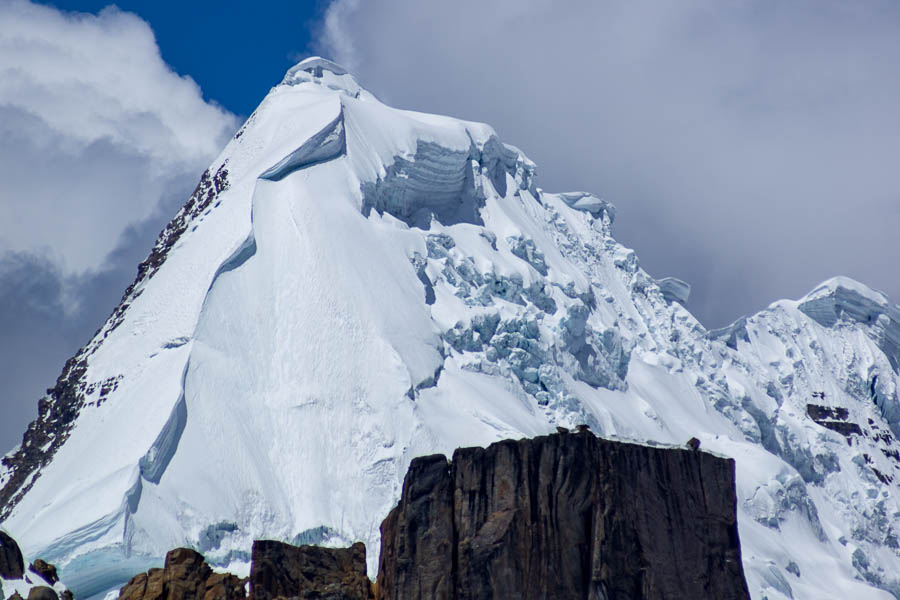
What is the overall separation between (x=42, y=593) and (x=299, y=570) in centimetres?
1148

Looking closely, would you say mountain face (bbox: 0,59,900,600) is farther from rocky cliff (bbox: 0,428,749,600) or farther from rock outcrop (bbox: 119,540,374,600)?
rocky cliff (bbox: 0,428,749,600)

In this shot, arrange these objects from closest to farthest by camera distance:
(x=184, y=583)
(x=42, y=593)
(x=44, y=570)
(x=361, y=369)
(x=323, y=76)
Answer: (x=184, y=583) → (x=42, y=593) → (x=44, y=570) → (x=361, y=369) → (x=323, y=76)

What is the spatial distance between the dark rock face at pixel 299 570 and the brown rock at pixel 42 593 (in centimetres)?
975

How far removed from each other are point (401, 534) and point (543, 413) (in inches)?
1801

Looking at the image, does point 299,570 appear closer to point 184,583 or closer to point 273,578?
point 273,578

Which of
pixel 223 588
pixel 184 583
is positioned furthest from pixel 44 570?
pixel 223 588

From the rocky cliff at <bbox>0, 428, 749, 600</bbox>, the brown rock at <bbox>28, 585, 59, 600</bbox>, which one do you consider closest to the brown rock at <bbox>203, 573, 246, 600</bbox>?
the brown rock at <bbox>28, 585, 59, 600</bbox>

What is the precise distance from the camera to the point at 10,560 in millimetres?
56938

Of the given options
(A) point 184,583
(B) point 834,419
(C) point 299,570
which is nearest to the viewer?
(C) point 299,570

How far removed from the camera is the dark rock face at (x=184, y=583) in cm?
5369

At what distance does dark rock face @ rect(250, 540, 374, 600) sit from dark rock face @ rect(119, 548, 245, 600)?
2.65m

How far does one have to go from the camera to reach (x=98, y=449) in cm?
7662

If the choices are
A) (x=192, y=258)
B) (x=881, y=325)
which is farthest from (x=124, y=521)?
(x=881, y=325)

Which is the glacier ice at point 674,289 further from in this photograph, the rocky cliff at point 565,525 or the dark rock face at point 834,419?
the rocky cliff at point 565,525
